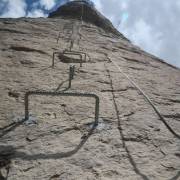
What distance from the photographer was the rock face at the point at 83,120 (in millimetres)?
2447

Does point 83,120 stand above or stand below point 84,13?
below

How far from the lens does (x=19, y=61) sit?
4832mm

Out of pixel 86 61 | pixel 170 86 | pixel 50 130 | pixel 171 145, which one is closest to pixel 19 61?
pixel 86 61

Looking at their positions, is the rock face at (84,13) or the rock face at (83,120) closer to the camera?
the rock face at (83,120)

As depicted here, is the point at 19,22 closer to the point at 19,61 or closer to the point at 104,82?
the point at 19,61

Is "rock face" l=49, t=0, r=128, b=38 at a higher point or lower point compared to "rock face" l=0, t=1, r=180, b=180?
higher

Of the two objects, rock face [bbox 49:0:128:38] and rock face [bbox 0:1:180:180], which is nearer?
rock face [bbox 0:1:180:180]

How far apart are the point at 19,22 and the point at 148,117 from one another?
5004 mm

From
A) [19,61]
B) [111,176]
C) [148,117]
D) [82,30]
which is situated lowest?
[111,176]

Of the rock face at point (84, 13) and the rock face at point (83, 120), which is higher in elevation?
the rock face at point (84, 13)

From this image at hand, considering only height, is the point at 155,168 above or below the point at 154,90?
below

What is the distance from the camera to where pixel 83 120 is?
10.7 feet

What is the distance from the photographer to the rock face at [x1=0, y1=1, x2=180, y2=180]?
8.03ft

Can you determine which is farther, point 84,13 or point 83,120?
point 84,13
